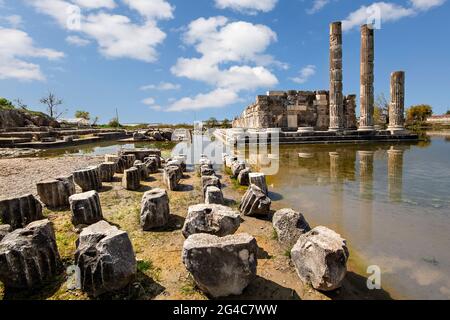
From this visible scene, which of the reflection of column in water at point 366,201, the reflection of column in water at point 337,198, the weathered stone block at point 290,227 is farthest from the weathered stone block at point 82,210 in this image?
A: the reflection of column in water at point 366,201

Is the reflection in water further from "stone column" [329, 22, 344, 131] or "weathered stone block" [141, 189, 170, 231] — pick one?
"stone column" [329, 22, 344, 131]

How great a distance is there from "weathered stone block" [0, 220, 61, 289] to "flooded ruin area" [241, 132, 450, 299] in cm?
306

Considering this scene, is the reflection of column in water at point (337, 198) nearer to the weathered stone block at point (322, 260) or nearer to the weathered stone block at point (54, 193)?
the weathered stone block at point (322, 260)

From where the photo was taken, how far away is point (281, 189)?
19.4 feet

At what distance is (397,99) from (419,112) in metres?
42.3

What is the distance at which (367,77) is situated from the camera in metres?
18.4

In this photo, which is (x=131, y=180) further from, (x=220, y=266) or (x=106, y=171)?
(x=220, y=266)

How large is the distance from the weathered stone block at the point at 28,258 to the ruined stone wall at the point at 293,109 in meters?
17.8

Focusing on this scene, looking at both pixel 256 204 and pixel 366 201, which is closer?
pixel 256 204

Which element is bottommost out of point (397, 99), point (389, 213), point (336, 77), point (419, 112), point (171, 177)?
point (389, 213)

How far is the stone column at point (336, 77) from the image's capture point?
18250mm

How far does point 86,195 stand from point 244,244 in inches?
111

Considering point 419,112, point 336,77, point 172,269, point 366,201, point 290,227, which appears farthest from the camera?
point 419,112

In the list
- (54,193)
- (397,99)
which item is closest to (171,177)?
(54,193)
